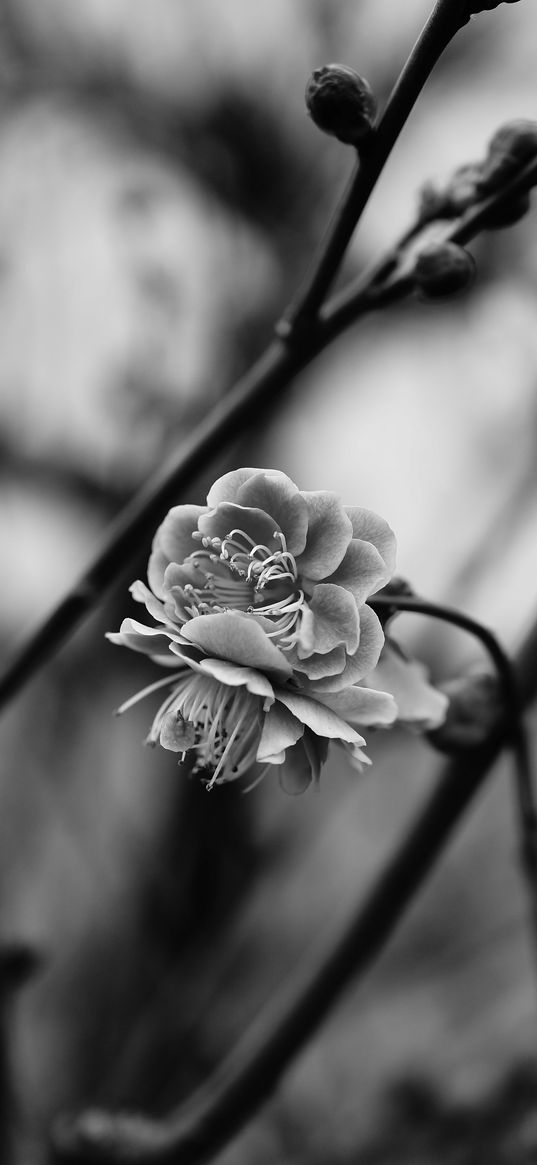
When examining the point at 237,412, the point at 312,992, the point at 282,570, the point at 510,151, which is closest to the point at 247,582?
the point at 282,570

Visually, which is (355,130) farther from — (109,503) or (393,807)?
(393,807)

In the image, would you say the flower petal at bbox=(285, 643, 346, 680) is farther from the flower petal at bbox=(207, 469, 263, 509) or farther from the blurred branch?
the blurred branch

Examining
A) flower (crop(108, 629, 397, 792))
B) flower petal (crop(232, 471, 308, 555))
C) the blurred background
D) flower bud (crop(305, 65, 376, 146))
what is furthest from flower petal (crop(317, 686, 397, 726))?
the blurred background

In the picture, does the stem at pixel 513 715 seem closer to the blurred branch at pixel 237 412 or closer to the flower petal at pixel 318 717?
the flower petal at pixel 318 717

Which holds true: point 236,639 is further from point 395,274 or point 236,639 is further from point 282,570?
point 395,274

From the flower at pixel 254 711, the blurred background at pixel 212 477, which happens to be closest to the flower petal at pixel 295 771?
the flower at pixel 254 711

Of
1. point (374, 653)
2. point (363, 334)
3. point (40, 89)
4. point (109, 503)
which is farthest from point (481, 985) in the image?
point (40, 89)
